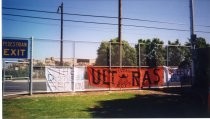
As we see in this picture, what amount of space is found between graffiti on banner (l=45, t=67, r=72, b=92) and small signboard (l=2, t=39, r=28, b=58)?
169 centimetres

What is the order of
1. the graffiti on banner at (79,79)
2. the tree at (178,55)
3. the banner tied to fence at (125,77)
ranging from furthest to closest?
the tree at (178,55)
the banner tied to fence at (125,77)
the graffiti on banner at (79,79)

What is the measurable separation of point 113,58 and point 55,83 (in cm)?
2746

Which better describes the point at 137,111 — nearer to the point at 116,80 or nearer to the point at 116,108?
the point at 116,108

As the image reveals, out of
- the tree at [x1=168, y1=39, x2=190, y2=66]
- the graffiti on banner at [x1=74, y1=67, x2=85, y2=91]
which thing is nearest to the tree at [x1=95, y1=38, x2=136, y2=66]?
the tree at [x1=168, y1=39, x2=190, y2=66]

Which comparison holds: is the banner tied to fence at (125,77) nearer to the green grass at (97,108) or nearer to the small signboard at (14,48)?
the green grass at (97,108)

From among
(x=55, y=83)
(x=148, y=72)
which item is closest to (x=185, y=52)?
(x=148, y=72)

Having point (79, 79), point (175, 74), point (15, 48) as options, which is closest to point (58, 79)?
point (79, 79)

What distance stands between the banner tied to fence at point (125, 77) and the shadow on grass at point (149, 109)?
3.68 m

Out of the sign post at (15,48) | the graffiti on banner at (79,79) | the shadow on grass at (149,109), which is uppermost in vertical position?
the sign post at (15,48)

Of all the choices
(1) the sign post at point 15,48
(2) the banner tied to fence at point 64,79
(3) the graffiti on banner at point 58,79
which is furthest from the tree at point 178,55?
(1) the sign post at point 15,48

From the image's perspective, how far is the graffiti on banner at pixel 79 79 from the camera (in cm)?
Answer: 1516

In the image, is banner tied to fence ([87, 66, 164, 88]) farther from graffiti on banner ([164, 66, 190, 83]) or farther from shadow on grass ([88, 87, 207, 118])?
shadow on grass ([88, 87, 207, 118])

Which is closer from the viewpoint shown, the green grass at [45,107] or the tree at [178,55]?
the green grass at [45,107]

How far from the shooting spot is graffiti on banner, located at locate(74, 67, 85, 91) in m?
15.2
